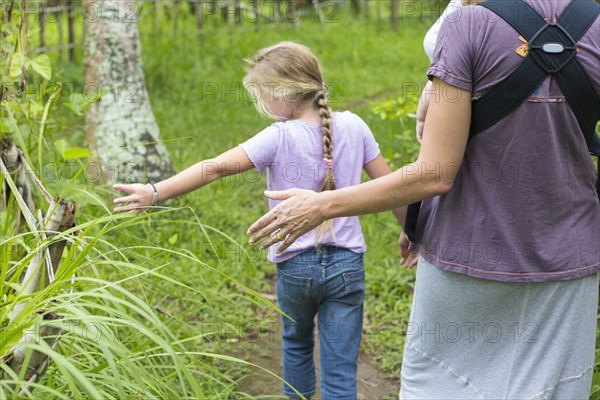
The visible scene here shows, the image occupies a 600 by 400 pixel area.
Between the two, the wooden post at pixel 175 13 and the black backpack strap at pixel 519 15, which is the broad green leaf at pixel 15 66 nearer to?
the black backpack strap at pixel 519 15

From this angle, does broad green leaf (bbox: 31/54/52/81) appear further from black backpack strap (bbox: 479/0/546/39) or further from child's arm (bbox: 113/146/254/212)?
black backpack strap (bbox: 479/0/546/39)

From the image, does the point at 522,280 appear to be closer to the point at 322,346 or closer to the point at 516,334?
the point at 516,334

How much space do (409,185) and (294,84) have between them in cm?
83

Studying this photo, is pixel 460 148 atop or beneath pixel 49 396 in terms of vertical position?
atop

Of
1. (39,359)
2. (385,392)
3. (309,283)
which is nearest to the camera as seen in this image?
(39,359)

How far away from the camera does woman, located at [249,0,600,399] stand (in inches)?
76.7

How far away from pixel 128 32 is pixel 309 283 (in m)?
3.02

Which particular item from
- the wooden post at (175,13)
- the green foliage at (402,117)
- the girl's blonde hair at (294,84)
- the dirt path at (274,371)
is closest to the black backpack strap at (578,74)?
the girl's blonde hair at (294,84)

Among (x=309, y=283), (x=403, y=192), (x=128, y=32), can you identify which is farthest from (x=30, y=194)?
(x=128, y=32)

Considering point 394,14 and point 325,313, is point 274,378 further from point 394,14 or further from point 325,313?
point 394,14

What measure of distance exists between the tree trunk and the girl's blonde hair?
2.41 m

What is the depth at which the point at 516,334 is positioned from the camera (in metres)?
2.19

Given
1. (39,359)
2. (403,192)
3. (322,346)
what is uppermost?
(403,192)

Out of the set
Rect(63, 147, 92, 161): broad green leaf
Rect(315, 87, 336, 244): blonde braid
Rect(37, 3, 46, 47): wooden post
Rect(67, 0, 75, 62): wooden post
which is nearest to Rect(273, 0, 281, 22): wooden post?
Rect(67, 0, 75, 62): wooden post
